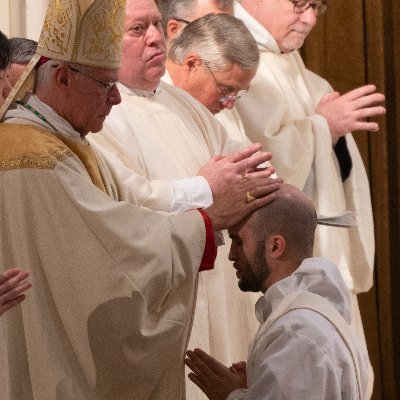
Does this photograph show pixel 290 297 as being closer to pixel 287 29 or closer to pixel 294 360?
pixel 294 360

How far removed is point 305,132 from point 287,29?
618 millimetres

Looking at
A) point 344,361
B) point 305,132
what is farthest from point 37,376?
point 305,132

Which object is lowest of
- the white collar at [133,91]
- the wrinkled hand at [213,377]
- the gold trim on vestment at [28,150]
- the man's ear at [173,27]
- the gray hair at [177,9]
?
the wrinkled hand at [213,377]

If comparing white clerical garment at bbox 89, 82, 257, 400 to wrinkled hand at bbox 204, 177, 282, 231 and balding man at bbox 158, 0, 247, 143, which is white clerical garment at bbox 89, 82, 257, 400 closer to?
balding man at bbox 158, 0, 247, 143

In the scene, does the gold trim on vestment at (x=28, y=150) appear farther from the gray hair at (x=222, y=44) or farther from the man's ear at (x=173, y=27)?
the man's ear at (x=173, y=27)

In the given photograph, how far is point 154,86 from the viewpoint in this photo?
4867mm

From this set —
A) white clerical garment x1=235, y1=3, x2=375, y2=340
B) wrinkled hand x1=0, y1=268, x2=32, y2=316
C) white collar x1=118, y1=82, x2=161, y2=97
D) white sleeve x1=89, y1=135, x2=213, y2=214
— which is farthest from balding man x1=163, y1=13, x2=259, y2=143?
wrinkled hand x1=0, y1=268, x2=32, y2=316

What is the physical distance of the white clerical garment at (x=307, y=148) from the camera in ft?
20.1

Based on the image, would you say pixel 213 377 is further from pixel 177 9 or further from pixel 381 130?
pixel 381 130

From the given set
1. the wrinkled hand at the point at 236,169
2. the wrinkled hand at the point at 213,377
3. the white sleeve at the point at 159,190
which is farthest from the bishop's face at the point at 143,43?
the wrinkled hand at the point at 213,377

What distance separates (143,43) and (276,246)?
50.3 inches

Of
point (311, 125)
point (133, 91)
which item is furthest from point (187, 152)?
point (311, 125)

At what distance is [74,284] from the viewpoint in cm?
372

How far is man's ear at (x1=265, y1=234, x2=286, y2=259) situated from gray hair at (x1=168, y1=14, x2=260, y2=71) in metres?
1.49
